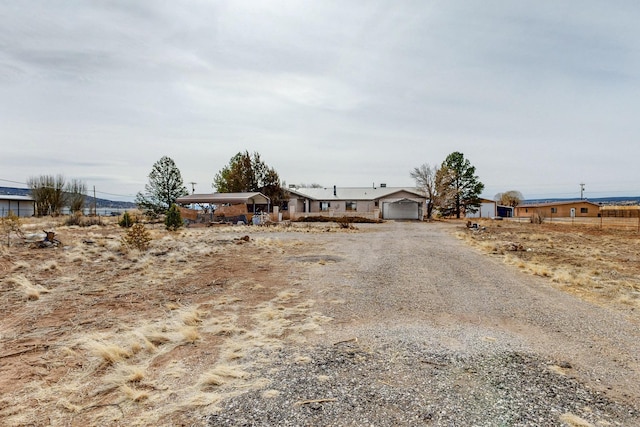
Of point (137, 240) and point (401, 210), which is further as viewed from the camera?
point (401, 210)

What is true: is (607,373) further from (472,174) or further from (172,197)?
(472,174)

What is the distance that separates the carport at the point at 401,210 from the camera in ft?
148

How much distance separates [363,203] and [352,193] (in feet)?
10.2

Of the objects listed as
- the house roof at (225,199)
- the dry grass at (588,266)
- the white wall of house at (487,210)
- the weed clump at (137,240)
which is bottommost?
the dry grass at (588,266)

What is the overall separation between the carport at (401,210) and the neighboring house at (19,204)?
43.4m

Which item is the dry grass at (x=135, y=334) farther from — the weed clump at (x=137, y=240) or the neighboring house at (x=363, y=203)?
the neighboring house at (x=363, y=203)

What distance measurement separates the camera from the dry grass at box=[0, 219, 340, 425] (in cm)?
375

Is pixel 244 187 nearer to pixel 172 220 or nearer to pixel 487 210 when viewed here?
pixel 172 220

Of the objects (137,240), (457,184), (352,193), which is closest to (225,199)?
(352,193)

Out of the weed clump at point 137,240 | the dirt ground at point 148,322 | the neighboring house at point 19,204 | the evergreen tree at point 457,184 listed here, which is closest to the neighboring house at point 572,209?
the evergreen tree at point 457,184

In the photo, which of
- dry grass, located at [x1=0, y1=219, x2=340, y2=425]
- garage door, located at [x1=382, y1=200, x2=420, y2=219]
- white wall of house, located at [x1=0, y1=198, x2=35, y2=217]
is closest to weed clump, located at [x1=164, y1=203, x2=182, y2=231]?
dry grass, located at [x1=0, y1=219, x2=340, y2=425]

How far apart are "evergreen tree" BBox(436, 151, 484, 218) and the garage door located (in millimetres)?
3343

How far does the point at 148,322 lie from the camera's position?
248 inches

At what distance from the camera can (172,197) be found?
3853 cm
